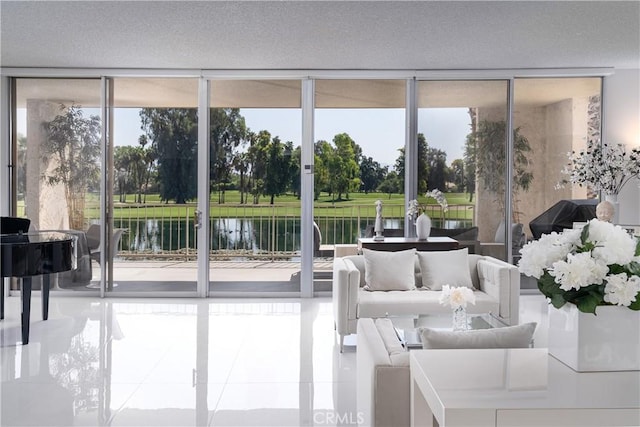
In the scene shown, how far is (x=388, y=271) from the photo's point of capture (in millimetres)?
4855

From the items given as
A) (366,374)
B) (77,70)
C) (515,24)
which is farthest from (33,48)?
(366,374)

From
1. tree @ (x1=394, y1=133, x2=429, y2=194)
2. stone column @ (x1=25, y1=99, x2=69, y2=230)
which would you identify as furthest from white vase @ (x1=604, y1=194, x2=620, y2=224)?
stone column @ (x1=25, y1=99, x2=69, y2=230)

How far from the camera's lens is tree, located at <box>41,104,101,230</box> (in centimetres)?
680

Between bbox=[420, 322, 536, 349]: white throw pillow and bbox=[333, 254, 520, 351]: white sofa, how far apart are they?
2.34 meters

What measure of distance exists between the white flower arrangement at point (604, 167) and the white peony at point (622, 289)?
5.33 meters

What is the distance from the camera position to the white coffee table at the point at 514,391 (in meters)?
1.44

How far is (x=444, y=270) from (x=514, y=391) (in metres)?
3.36

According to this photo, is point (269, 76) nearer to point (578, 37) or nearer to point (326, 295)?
point (326, 295)

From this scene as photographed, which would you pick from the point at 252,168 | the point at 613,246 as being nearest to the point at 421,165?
the point at 252,168

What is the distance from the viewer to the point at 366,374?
2371mm

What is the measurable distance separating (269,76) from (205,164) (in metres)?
1.33

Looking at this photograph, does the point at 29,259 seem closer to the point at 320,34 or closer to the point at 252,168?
the point at 252,168

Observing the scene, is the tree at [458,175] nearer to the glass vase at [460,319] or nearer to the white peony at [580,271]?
the glass vase at [460,319]

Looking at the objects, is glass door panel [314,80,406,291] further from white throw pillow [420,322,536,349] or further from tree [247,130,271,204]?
white throw pillow [420,322,536,349]
